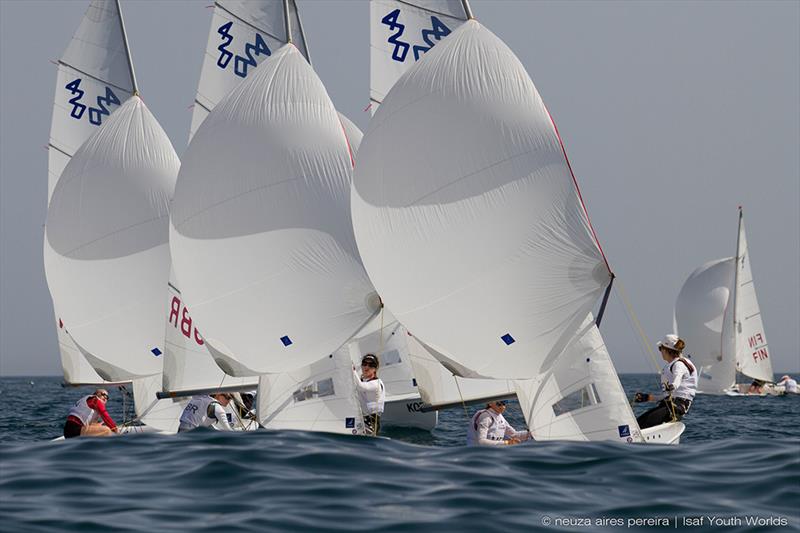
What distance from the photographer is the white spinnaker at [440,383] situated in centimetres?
2031

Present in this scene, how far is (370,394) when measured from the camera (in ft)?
63.3

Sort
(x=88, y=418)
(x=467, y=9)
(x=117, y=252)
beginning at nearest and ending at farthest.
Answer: (x=88, y=418), (x=467, y=9), (x=117, y=252)

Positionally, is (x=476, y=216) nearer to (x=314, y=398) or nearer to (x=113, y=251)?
(x=314, y=398)

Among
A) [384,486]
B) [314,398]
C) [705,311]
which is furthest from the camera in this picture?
[705,311]

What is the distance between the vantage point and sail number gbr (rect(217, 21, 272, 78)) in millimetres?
26438

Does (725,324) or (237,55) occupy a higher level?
(237,55)

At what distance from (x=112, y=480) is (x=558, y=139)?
10.3m

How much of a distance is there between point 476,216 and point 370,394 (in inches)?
142

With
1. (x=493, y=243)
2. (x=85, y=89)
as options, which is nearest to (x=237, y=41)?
(x=85, y=89)

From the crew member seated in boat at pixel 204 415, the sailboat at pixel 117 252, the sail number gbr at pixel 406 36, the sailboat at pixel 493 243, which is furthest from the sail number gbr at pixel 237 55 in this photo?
the crew member seated in boat at pixel 204 415

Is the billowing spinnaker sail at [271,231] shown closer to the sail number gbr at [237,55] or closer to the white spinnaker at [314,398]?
the white spinnaker at [314,398]

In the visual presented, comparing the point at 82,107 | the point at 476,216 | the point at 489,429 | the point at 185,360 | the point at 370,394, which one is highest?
the point at 82,107

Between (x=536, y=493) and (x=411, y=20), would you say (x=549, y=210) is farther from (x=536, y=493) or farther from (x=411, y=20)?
(x=536, y=493)

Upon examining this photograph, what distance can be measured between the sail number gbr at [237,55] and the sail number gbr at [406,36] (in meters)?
4.07
